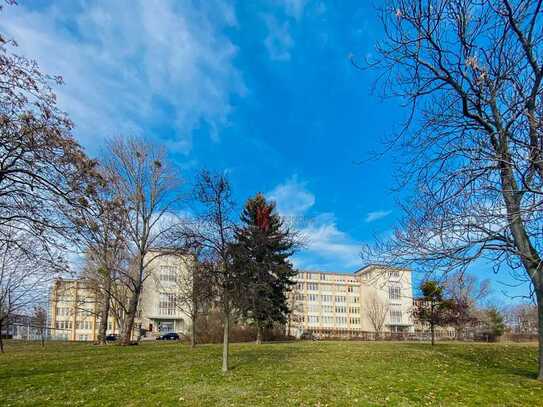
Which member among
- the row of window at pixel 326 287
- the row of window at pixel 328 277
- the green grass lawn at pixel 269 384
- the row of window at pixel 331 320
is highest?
the row of window at pixel 328 277

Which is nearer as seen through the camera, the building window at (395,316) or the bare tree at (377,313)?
the bare tree at (377,313)

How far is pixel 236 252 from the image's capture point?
1253 centimetres

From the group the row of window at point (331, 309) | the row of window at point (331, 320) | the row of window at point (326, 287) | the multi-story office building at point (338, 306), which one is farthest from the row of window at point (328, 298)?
the row of window at point (331, 320)

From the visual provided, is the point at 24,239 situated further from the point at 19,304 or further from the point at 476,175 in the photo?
the point at 19,304

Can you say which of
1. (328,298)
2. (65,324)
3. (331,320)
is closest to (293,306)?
(328,298)

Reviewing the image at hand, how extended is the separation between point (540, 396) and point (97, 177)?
1223cm

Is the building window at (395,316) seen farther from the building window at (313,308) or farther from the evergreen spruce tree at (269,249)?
the evergreen spruce tree at (269,249)

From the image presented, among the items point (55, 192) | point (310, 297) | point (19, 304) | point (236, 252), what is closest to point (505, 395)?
point (236, 252)

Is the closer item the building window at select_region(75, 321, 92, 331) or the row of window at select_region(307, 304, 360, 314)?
the building window at select_region(75, 321, 92, 331)

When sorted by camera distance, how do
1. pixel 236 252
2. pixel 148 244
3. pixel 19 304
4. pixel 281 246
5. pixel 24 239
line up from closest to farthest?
1. pixel 24 239
2. pixel 236 252
3. pixel 19 304
4. pixel 148 244
5. pixel 281 246

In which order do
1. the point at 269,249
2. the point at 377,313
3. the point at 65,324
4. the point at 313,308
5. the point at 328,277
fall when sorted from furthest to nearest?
the point at 328,277 → the point at 313,308 → the point at 65,324 → the point at 377,313 → the point at 269,249

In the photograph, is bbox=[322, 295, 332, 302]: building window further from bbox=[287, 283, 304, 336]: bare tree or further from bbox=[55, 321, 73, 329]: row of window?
bbox=[55, 321, 73, 329]: row of window

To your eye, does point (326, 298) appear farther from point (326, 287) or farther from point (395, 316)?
point (395, 316)

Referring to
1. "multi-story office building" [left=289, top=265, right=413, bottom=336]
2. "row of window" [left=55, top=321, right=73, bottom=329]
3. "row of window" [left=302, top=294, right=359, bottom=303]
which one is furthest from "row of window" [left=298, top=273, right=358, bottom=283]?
"row of window" [left=55, top=321, right=73, bottom=329]
